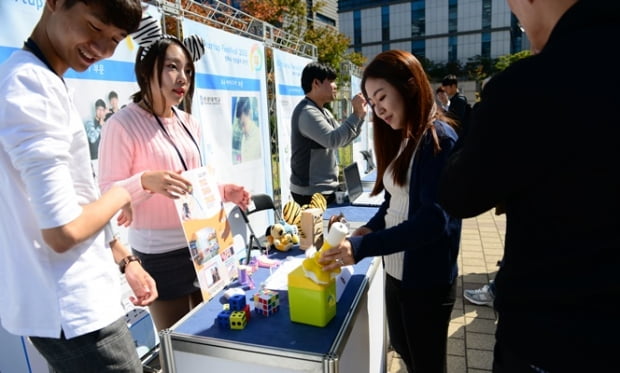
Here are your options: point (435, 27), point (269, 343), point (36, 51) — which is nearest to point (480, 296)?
point (269, 343)


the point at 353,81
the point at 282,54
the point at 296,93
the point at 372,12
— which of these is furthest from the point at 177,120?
the point at 372,12

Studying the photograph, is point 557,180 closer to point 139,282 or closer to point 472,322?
point 139,282

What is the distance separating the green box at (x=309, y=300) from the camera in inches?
50.6

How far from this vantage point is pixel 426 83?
146cm

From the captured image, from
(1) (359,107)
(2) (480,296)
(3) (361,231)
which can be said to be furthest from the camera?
(2) (480,296)

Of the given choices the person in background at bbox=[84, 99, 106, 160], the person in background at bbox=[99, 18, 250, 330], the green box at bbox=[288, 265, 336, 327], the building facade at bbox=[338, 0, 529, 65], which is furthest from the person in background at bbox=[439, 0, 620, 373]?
the building facade at bbox=[338, 0, 529, 65]

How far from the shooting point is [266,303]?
4.64 feet

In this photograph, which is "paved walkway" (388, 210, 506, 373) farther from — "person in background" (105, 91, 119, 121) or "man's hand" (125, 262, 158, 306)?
"person in background" (105, 91, 119, 121)

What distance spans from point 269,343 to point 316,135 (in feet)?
5.69

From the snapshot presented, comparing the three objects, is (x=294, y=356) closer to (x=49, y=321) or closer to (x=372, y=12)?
(x=49, y=321)

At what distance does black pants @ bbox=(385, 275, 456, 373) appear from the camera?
1476mm

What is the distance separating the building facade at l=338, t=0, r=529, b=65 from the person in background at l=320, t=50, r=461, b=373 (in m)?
45.2

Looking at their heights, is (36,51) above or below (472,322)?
above

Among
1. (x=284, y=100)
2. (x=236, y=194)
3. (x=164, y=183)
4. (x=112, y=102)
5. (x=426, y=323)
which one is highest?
(x=284, y=100)
